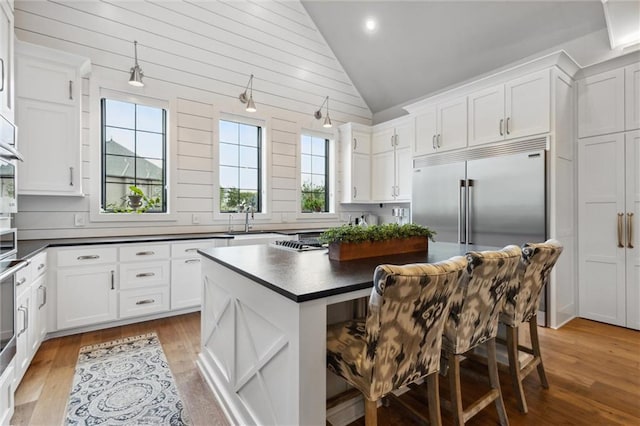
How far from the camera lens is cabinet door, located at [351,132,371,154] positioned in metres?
5.30

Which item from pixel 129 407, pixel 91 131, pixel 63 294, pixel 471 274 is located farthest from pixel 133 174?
pixel 471 274

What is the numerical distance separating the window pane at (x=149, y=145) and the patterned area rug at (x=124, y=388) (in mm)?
2183

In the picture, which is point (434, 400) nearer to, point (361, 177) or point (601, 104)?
point (601, 104)

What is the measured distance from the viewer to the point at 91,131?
11.2ft

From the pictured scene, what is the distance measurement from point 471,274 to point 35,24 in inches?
174

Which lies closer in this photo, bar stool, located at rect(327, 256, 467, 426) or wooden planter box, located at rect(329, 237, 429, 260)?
bar stool, located at rect(327, 256, 467, 426)

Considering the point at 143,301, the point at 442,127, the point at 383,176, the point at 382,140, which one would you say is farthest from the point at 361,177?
the point at 143,301

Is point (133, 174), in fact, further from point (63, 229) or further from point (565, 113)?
point (565, 113)

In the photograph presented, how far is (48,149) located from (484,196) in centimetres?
441

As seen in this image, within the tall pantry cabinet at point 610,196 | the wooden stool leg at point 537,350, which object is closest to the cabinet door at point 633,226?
the tall pantry cabinet at point 610,196

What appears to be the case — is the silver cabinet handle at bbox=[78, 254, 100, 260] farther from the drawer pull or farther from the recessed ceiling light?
the recessed ceiling light

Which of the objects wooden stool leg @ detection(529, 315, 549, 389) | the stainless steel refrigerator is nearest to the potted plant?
wooden stool leg @ detection(529, 315, 549, 389)

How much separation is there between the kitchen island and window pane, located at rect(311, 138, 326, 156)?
3326 millimetres

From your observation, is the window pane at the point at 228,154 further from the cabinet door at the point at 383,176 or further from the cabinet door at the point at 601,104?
the cabinet door at the point at 601,104
